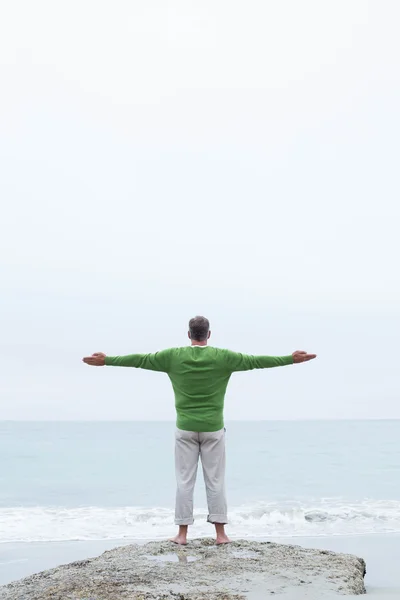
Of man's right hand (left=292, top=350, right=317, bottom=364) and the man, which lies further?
the man

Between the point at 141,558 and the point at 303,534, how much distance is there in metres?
6.74

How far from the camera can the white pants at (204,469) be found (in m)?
5.96

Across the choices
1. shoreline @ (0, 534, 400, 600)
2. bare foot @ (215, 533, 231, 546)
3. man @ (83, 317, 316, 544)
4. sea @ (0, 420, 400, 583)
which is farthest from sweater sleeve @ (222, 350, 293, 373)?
sea @ (0, 420, 400, 583)

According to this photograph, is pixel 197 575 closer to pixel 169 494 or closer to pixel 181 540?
pixel 181 540

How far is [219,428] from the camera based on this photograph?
5.98 m

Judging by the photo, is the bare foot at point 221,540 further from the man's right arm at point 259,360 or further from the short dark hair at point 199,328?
the short dark hair at point 199,328

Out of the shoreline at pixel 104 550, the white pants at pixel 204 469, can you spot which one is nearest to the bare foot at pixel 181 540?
the white pants at pixel 204 469

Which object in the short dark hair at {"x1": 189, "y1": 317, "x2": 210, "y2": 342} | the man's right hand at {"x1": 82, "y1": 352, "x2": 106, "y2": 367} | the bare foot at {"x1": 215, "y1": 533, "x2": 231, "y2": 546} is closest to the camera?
the man's right hand at {"x1": 82, "y1": 352, "x2": 106, "y2": 367}

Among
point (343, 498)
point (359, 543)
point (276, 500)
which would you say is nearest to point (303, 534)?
point (359, 543)

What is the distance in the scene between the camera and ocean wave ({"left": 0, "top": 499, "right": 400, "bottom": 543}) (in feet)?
38.3

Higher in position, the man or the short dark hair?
the short dark hair

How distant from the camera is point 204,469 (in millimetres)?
5988

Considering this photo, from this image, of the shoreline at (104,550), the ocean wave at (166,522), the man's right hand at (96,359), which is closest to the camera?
the man's right hand at (96,359)

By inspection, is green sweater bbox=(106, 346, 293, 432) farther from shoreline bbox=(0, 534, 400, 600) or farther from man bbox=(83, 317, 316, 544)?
shoreline bbox=(0, 534, 400, 600)
